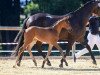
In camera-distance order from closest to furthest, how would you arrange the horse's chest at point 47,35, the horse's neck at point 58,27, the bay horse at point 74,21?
the horse's chest at point 47,35
the horse's neck at point 58,27
the bay horse at point 74,21

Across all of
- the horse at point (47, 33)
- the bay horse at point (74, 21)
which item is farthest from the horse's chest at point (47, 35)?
the bay horse at point (74, 21)

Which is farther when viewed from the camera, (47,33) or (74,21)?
(74,21)

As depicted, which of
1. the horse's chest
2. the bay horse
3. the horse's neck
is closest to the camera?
the horse's chest

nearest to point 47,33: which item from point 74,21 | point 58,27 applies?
point 58,27

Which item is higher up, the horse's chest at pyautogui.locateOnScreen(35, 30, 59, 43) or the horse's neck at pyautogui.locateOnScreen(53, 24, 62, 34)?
the horse's neck at pyautogui.locateOnScreen(53, 24, 62, 34)

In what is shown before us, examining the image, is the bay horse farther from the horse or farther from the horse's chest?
the horse's chest

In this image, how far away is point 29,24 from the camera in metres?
12.0

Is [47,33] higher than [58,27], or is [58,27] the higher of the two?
[58,27]

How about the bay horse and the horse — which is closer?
the horse

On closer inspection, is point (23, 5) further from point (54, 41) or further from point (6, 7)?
point (54, 41)

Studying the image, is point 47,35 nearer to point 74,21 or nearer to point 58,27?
point 58,27

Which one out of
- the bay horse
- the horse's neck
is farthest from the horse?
the bay horse

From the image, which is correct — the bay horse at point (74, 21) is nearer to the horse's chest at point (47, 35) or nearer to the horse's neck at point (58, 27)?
the horse's neck at point (58, 27)

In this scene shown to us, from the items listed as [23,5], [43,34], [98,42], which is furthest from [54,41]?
[23,5]
